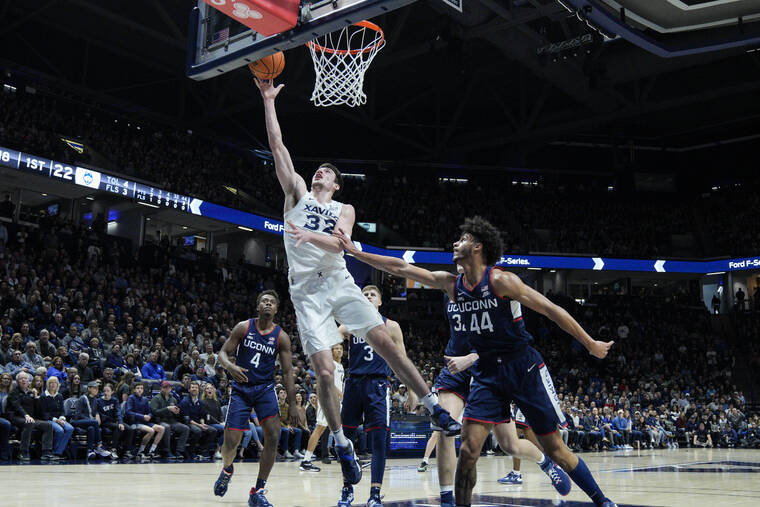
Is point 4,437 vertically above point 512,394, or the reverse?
point 512,394

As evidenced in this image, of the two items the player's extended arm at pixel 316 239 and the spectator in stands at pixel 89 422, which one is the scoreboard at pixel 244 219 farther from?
the player's extended arm at pixel 316 239

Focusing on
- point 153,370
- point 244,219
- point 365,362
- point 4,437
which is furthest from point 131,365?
point 244,219

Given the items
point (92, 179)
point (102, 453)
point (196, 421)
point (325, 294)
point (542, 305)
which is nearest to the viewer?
point (542, 305)

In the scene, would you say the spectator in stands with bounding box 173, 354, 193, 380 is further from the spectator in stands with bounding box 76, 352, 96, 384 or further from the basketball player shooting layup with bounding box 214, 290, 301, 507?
the basketball player shooting layup with bounding box 214, 290, 301, 507

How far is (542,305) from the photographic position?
499cm

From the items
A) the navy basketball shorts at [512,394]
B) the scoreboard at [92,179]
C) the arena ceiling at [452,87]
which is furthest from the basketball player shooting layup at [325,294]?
the scoreboard at [92,179]

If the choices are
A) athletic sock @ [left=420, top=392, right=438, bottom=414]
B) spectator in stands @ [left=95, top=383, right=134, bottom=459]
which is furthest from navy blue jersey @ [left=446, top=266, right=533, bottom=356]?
spectator in stands @ [left=95, top=383, right=134, bottom=459]

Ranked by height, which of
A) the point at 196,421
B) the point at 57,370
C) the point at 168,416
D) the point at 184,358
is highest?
the point at 184,358

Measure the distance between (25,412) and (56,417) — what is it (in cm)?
60

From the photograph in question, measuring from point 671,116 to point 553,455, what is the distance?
3376 cm

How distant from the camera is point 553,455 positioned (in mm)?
5176

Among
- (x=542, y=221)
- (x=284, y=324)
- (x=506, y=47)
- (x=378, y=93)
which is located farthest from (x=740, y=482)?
(x=542, y=221)

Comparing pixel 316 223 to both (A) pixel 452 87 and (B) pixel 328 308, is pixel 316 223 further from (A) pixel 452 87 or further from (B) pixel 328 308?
(A) pixel 452 87

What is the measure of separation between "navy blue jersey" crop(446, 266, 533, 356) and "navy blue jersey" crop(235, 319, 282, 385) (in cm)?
248
